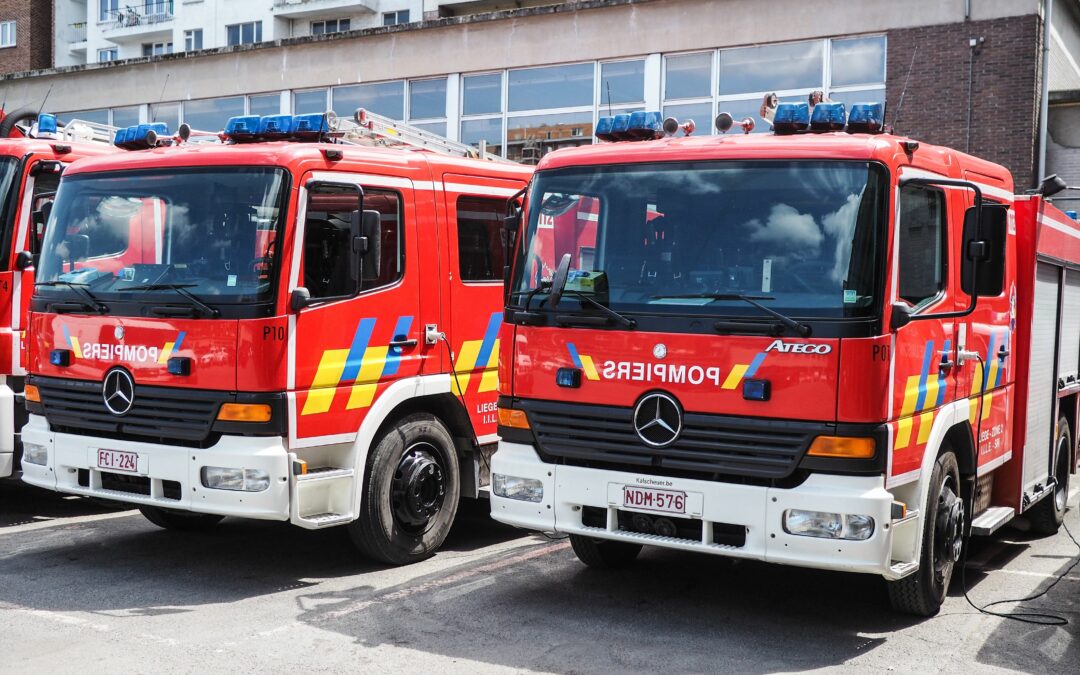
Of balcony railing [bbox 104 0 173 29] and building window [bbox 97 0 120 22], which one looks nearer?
balcony railing [bbox 104 0 173 29]

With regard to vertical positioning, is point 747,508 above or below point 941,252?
below

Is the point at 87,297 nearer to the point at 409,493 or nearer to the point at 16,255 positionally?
the point at 16,255

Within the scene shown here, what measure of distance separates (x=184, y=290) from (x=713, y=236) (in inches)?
123

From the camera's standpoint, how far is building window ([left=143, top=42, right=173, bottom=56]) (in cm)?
4991

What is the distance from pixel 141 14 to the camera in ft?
165

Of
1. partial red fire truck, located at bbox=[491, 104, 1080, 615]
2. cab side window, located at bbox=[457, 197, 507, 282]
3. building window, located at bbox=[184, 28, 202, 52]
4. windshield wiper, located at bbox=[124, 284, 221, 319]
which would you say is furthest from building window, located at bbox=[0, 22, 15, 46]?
partial red fire truck, located at bbox=[491, 104, 1080, 615]

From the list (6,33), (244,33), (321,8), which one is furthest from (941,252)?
(6,33)

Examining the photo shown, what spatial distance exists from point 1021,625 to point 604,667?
2.52 meters

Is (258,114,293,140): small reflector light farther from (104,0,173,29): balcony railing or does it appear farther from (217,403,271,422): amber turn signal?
(104,0,173,29): balcony railing

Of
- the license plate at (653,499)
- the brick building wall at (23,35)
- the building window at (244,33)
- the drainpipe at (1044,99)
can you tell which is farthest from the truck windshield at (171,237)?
the brick building wall at (23,35)

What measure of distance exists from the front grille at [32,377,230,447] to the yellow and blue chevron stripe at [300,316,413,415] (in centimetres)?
57

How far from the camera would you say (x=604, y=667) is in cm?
551

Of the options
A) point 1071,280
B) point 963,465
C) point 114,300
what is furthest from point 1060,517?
point 114,300

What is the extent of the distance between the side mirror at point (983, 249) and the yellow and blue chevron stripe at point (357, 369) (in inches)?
138
